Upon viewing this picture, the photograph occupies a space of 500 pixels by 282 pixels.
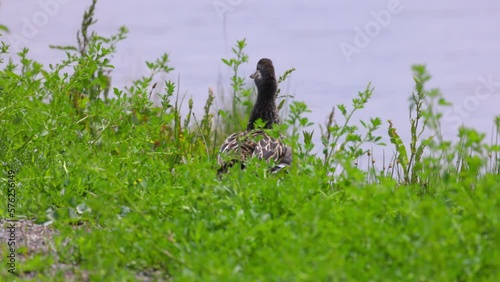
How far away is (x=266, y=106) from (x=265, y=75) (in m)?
0.38

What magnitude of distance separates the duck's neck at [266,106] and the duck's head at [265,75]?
23 millimetres

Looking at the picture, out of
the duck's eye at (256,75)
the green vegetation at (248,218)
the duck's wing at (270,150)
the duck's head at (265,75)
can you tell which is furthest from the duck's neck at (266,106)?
the green vegetation at (248,218)

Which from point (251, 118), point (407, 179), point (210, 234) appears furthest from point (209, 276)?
point (251, 118)

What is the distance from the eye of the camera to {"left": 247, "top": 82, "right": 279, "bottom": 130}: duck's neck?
31.1ft

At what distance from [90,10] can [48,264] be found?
5.72 meters

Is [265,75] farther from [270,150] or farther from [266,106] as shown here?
[270,150]

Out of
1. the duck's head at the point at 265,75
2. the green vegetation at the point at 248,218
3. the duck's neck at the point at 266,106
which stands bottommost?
the green vegetation at the point at 248,218

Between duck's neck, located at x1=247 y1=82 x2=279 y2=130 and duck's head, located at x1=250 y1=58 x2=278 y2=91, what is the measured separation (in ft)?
0.07

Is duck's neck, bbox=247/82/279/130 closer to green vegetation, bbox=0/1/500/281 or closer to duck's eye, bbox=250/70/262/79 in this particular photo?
duck's eye, bbox=250/70/262/79

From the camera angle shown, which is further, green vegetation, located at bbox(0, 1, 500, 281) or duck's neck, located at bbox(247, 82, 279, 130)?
duck's neck, located at bbox(247, 82, 279, 130)

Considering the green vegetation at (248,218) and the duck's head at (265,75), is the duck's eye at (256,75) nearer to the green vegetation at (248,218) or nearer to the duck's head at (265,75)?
the duck's head at (265,75)

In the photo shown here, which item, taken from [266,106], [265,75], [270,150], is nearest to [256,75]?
[265,75]

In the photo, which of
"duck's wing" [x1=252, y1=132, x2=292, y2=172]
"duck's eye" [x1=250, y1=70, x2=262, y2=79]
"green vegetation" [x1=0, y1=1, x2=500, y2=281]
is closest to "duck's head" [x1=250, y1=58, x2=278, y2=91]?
"duck's eye" [x1=250, y1=70, x2=262, y2=79]

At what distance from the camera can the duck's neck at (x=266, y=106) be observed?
9484mm
